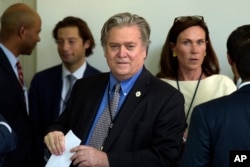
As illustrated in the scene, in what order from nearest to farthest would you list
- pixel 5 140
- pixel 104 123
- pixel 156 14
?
pixel 5 140, pixel 104 123, pixel 156 14

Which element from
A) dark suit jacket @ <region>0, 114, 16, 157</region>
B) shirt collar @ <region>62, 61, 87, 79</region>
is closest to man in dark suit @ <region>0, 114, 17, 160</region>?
dark suit jacket @ <region>0, 114, 16, 157</region>

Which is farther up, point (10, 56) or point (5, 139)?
Answer: point (10, 56)

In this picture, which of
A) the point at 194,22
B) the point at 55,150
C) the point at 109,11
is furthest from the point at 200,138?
the point at 109,11

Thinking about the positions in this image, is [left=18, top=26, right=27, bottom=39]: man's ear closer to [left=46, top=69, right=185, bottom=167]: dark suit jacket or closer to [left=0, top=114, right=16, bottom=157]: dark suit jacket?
[left=46, top=69, right=185, bottom=167]: dark suit jacket

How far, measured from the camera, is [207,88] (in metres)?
2.60

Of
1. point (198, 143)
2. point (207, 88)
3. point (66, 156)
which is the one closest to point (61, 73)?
point (207, 88)

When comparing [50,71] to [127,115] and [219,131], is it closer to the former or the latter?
[127,115]

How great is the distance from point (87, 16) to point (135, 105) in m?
1.51

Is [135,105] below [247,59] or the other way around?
below

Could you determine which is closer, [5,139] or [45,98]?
[5,139]

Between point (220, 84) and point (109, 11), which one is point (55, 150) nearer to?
point (220, 84)

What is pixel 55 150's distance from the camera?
75.6 inches

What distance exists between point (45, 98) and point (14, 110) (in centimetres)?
39

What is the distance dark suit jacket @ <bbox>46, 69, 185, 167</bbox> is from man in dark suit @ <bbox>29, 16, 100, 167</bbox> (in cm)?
108
